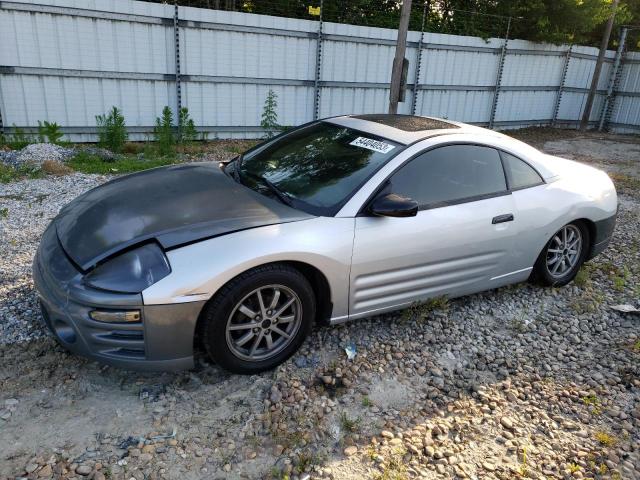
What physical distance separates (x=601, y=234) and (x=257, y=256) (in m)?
3.49

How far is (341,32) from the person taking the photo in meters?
11.2

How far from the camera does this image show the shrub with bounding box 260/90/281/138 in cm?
1038

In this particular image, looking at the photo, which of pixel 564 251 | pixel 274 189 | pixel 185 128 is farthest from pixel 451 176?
pixel 185 128

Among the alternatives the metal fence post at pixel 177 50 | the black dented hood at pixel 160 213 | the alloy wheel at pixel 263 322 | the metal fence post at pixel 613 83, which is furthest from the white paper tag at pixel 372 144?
the metal fence post at pixel 613 83

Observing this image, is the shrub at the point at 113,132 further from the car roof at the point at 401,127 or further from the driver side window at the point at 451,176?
the driver side window at the point at 451,176

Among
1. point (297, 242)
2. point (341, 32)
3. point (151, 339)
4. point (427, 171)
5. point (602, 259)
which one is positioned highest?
point (341, 32)

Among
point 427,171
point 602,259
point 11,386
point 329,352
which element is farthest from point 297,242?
point 602,259

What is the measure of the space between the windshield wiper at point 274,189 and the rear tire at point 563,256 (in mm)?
2357

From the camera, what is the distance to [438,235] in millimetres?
3752

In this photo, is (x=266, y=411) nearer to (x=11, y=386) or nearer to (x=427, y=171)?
(x=11, y=386)

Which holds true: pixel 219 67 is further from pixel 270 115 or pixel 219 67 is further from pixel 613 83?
pixel 613 83

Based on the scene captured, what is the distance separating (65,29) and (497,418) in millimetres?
8837

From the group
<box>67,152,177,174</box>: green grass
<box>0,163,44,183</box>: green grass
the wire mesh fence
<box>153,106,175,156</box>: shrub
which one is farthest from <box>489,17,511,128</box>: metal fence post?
<box>0,163,44,183</box>: green grass

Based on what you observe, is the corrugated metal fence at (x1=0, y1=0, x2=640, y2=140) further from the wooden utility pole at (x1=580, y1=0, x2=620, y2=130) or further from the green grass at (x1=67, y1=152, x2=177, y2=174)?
the wooden utility pole at (x1=580, y1=0, x2=620, y2=130)
